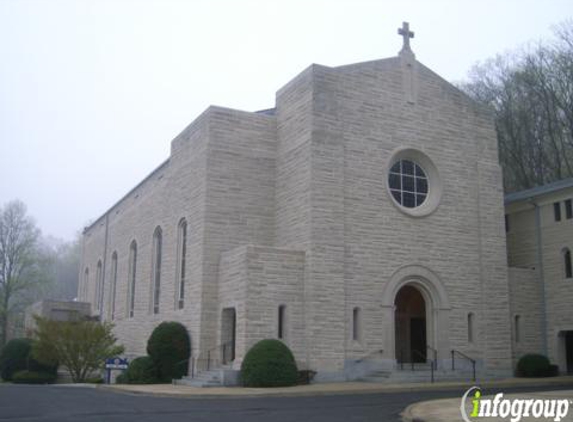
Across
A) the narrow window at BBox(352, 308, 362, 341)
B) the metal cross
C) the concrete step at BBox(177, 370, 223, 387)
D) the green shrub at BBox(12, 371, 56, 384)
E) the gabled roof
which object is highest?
the metal cross

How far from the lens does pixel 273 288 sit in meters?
22.5

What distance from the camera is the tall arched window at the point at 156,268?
31531 millimetres

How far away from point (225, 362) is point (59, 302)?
22.7 meters

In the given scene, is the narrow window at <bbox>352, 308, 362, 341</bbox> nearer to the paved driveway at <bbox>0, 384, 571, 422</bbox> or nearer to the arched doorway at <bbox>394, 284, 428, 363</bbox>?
the arched doorway at <bbox>394, 284, 428, 363</bbox>

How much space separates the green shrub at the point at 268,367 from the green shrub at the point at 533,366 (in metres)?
10.1

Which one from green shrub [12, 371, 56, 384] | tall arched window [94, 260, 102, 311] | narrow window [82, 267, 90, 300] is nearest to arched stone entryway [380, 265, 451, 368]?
green shrub [12, 371, 56, 384]

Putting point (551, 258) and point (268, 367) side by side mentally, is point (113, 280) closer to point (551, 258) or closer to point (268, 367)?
point (268, 367)

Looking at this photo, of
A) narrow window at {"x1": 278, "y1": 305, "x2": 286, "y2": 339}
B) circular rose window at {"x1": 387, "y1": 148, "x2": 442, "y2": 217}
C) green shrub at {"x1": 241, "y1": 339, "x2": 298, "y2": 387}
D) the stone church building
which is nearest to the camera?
green shrub at {"x1": 241, "y1": 339, "x2": 298, "y2": 387}

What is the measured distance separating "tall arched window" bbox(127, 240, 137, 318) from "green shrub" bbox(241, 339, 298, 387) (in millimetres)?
16356

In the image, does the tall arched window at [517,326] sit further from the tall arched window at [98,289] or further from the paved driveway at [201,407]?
the tall arched window at [98,289]

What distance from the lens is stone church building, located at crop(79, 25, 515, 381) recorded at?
22828mm

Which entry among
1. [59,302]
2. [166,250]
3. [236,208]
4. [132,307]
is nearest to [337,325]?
[236,208]

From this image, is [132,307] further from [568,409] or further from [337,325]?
[568,409]

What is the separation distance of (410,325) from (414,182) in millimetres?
5645
